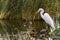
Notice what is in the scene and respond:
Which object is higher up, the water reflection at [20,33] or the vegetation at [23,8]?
the vegetation at [23,8]

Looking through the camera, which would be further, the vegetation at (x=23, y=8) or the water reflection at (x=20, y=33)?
the vegetation at (x=23, y=8)

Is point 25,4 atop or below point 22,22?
atop

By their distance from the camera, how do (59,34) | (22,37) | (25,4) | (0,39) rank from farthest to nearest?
(25,4), (22,37), (0,39), (59,34)

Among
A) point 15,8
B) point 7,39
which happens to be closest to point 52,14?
point 15,8

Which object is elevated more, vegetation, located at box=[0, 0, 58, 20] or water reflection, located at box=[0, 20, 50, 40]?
vegetation, located at box=[0, 0, 58, 20]

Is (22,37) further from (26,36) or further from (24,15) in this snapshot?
(24,15)

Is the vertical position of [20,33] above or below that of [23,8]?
below

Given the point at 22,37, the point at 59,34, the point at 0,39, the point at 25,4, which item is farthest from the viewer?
the point at 25,4

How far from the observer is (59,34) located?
7480mm

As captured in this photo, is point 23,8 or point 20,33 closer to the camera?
point 20,33

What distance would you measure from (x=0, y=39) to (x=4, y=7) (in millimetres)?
5227

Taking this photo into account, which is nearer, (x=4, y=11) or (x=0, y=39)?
(x=0, y=39)

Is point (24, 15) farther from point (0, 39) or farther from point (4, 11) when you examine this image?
point (0, 39)

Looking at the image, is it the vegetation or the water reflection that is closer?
the water reflection
